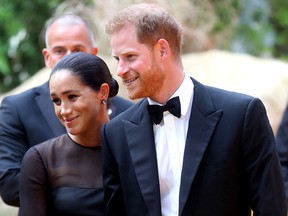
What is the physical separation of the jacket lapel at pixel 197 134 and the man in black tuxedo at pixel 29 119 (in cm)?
98

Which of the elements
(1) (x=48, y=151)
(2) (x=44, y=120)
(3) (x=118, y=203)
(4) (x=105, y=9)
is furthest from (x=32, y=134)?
(4) (x=105, y=9)

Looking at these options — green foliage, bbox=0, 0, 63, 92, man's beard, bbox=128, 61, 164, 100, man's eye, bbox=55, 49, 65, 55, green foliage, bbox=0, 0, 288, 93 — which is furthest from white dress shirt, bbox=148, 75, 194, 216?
green foliage, bbox=0, 0, 63, 92

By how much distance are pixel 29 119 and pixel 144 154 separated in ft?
4.24

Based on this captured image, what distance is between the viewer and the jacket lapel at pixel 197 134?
402cm

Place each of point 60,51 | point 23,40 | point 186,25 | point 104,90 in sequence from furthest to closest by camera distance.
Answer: point 23,40
point 186,25
point 60,51
point 104,90

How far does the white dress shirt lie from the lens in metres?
4.09

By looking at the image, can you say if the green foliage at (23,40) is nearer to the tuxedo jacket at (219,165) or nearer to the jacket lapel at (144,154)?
the jacket lapel at (144,154)

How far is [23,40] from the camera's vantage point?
32.9ft

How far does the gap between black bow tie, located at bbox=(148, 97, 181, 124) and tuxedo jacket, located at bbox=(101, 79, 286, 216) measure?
2.5 inches

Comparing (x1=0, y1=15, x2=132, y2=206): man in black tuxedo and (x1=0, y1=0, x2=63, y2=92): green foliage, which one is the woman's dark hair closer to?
(x1=0, y1=15, x2=132, y2=206): man in black tuxedo

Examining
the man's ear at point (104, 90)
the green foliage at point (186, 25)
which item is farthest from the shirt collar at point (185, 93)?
the green foliage at point (186, 25)

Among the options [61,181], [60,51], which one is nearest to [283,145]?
[60,51]

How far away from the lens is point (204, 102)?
13.8ft

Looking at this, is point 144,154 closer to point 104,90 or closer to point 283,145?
point 104,90
